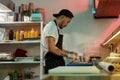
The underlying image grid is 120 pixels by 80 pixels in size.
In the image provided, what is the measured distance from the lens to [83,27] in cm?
397

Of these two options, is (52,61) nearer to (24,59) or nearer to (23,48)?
(24,59)

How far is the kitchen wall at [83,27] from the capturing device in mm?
3898

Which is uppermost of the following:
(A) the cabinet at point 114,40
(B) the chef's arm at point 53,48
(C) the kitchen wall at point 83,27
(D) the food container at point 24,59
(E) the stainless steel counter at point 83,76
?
(C) the kitchen wall at point 83,27

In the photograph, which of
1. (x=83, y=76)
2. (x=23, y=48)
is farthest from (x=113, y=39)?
(x=83, y=76)

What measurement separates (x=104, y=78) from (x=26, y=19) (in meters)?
3.04

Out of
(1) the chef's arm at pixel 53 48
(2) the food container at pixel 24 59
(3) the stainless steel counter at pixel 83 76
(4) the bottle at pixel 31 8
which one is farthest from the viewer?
(4) the bottle at pixel 31 8

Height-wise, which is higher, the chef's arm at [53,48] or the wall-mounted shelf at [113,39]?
the wall-mounted shelf at [113,39]

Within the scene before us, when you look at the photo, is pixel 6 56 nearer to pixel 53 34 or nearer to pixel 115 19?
pixel 53 34

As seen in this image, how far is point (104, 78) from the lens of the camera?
84 centimetres

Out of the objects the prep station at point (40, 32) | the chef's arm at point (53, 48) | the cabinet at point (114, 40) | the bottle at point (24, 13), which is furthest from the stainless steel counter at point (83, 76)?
the bottle at point (24, 13)

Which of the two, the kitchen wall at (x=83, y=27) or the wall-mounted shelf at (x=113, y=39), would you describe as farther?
the kitchen wall at (x=83, y=27)

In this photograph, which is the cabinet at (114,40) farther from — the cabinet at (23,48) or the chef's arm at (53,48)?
the cabinet at (23,48)

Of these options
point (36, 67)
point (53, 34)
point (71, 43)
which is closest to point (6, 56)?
point (36, 67)

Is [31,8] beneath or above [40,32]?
above
